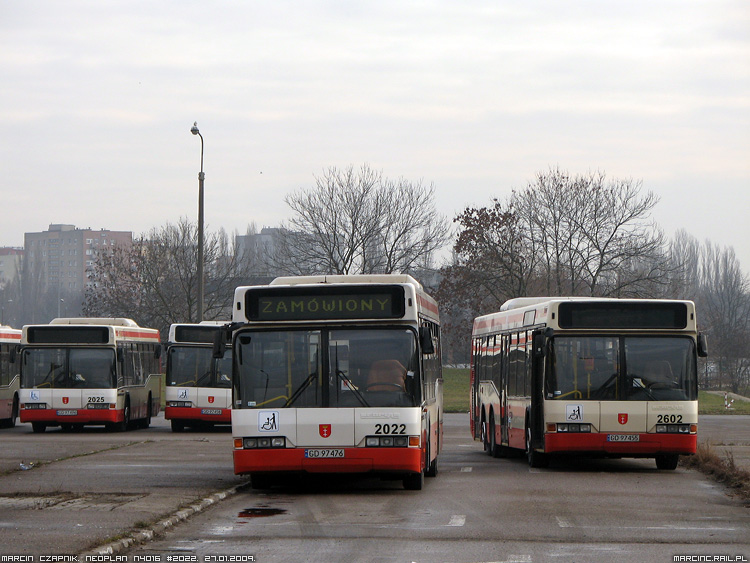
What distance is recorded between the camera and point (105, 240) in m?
198

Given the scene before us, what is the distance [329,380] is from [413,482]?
69.4 inches

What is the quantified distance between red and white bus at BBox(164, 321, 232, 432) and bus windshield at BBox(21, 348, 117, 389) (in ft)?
7.69

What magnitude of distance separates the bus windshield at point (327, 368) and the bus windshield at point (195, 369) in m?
18.6

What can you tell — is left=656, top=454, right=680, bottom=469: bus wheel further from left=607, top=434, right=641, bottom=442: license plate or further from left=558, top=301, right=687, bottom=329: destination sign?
left=558, top=301, right=687, bottom=329: destination sign

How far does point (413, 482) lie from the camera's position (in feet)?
49.8

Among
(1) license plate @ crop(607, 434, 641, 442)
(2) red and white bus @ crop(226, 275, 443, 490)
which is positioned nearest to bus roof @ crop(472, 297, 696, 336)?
(1) license plate @ crop(607, 434, 641, 442)

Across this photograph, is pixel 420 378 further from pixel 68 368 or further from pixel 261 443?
pixel 68 368

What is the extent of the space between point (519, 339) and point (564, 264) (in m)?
38.8

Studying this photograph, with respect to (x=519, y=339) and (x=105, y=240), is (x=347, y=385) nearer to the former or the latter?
(x=519, y=339)

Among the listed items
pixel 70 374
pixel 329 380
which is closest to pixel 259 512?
pixel 329 380

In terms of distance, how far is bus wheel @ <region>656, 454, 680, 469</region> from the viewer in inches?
750

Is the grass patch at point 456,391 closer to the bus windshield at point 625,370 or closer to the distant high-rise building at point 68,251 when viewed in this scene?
the bus windshield at point 625,370

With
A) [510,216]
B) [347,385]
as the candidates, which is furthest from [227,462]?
[510,216]

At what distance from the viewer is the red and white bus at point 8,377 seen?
1326 inches
